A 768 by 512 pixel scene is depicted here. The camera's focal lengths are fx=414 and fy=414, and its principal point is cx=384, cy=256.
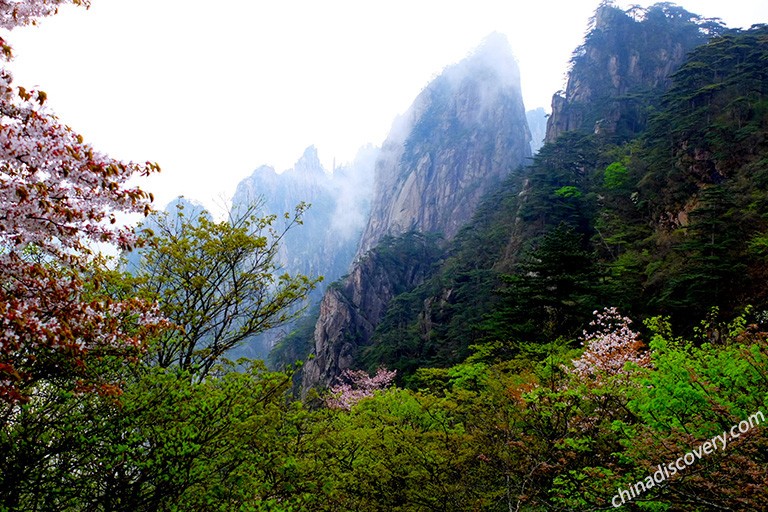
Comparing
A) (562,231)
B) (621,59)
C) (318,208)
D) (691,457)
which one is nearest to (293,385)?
(691,457)

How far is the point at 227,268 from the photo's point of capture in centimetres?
924

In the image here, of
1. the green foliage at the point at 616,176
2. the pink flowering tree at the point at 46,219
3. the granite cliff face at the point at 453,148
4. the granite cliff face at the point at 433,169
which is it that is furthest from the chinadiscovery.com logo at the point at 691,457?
the granite cliff face at the point at 453,148

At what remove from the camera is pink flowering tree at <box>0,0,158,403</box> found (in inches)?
140

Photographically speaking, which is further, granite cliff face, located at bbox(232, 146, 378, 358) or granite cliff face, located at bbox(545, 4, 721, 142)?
granite cliff face, located at bbox(232, 146, 378, 358)

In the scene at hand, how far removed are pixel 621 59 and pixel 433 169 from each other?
33501mm

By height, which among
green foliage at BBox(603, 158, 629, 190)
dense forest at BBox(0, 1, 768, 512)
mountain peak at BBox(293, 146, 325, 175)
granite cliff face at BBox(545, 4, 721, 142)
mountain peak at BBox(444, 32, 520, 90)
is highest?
mountain peak at BBox(293, 146, 325, 175)

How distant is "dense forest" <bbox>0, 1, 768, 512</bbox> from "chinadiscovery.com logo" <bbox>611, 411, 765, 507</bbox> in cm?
5

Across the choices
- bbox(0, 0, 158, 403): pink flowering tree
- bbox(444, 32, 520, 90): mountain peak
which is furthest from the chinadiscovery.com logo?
bbox(444, 32, 520, 90): mountain peak

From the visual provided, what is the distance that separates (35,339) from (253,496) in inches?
170

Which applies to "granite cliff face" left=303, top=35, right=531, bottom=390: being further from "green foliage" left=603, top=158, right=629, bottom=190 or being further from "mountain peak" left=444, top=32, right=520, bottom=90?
"green foliage" left=603, top=158, right=629, bottom=190

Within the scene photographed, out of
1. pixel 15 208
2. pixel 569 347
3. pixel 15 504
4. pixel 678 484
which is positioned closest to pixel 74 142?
pixel 15 208

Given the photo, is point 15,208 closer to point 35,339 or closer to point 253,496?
point 35,339

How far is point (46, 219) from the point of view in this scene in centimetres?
379

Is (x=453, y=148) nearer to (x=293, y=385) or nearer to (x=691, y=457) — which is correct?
→ (x=293, y=385)
